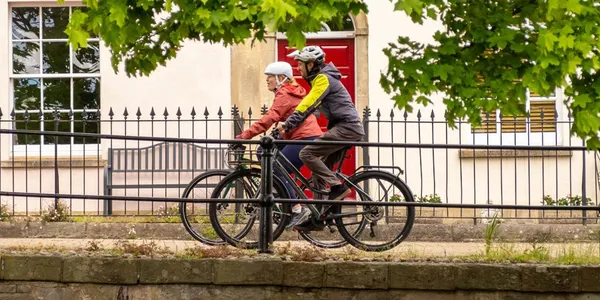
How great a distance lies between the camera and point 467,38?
8.05 metres

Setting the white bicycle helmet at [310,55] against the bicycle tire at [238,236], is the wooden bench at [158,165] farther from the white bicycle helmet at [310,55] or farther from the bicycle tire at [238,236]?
the white bicycle helmet at [310,55]

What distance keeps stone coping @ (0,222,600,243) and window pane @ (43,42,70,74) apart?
3.49 metres

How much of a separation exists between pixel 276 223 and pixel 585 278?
2.62 meters

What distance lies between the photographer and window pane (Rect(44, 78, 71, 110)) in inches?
655

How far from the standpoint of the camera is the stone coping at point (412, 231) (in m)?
13.6

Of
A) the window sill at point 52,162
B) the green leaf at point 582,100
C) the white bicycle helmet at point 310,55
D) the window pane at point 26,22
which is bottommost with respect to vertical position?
the window sill at point 52,162

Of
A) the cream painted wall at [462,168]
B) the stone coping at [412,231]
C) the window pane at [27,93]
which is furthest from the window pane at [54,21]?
the cream painted wall at [462,168]

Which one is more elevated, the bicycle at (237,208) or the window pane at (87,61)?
the window pane at (87,61)

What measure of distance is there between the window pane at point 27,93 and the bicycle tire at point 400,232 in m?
7.65

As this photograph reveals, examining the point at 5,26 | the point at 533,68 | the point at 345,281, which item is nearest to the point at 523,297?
the point at 345,281

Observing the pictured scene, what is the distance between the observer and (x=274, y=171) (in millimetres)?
10141

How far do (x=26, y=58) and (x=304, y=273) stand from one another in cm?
922

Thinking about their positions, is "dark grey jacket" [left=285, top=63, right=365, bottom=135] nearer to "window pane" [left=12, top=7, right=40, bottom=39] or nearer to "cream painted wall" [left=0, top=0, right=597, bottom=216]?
"cream painted wall" [left=0, top=0, right=597, bottom=216]

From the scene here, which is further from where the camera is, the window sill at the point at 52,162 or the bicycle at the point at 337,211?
the window sill at the point at 52,162
